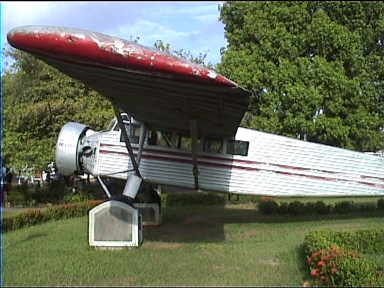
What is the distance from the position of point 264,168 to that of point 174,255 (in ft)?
13.3

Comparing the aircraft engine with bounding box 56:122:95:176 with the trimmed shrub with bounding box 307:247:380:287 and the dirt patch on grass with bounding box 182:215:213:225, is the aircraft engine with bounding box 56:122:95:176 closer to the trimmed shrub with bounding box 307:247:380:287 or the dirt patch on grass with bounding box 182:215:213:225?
the dirt patch on grass with bounding box 182:215:213:225

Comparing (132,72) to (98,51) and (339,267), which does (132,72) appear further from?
(339,267)

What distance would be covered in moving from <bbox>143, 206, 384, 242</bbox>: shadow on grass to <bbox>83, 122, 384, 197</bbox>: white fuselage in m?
1.19

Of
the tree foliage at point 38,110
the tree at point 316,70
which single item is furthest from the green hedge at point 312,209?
the tree foliage at point 38,110

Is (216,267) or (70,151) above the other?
(70,151)

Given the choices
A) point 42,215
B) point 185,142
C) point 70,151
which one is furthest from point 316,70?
point 42,215

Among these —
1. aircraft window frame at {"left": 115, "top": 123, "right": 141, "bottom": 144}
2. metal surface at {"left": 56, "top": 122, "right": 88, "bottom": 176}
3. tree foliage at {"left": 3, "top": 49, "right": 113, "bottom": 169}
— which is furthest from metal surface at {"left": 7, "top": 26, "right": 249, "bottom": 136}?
tree foliage at {"left": 3, "top": 49, "right": 113, "bottom": 169}

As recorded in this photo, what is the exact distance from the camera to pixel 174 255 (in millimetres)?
9516

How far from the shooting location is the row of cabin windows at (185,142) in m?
12.9

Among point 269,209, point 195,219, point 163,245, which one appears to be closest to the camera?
point 163,245

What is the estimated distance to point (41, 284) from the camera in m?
7.45

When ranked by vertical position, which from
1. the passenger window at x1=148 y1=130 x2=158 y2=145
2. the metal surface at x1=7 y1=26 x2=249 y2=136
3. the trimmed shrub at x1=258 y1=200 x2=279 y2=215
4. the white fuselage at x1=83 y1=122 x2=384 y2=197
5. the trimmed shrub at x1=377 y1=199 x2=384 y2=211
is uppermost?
the metal surface at x1=7 y1=26 x2=249 y2=136

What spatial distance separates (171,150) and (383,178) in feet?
17.5

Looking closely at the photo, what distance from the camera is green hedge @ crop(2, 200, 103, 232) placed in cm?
1344
